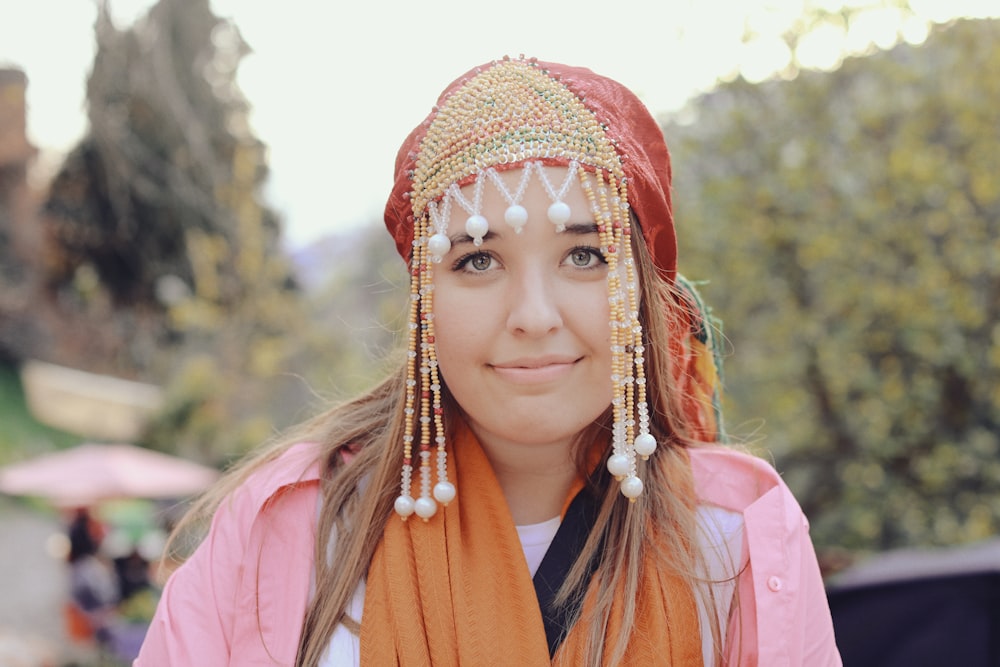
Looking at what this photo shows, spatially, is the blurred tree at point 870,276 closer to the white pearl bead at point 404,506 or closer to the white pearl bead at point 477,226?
the white pearl bead at point 404,506

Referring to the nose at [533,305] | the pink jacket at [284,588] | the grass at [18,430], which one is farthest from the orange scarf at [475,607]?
the grass at [18,430]

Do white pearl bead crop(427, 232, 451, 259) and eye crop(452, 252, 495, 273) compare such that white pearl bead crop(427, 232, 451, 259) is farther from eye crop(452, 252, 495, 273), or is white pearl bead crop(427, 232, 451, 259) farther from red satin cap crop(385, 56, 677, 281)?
red satin cap crop(385, 56, 677, 281)

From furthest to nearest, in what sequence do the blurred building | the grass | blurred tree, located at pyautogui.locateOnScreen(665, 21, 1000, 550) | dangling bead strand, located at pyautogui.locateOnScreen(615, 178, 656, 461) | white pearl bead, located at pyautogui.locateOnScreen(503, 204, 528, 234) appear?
the blurred building < the grass < blurred tree, located at pyautogui.locateOnScreen(665, 21, 1000, 550) < dangling bead strand, located at pyautogui.locateOnScreen(615, 178, 656, 461) < white pearl bead, located at pyautogui.locateOnScreen(503, 204, 528, 234)

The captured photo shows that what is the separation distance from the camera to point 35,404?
43.5ft

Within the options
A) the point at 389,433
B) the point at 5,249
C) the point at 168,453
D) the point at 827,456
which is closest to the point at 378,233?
the point at 168,453

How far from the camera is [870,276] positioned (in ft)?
13.9

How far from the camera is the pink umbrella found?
6.23 m

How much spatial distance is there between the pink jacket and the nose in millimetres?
564

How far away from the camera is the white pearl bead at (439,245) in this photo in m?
1.45

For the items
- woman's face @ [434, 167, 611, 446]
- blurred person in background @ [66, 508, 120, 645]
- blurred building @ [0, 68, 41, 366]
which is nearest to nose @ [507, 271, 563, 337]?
woman's face @ [434, 167, 611, 446]

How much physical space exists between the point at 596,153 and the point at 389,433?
2.32 feet

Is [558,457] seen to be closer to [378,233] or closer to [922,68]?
[922,68]

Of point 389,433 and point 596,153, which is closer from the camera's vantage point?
point 596,153

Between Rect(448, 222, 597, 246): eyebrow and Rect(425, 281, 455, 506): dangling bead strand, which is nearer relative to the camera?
Rect(448, 222, 597, 246): eyebrow
